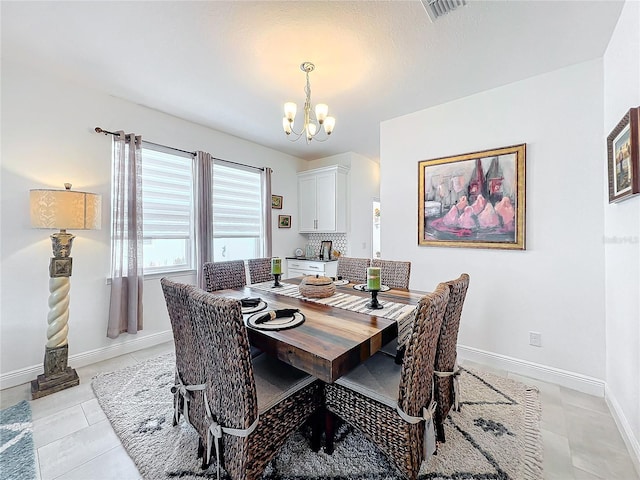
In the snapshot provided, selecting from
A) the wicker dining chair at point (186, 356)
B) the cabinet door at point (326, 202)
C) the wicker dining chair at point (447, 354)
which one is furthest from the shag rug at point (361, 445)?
the cabinet door at point (326, 202)

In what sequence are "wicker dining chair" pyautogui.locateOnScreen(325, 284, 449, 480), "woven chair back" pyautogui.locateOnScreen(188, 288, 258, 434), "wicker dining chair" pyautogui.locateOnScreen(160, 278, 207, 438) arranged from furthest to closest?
"wicker dining chair" pyautogui.locateOnScreen(160, 278, 207, 438) → "wicker dining chair" pyautogui.locateOnScreen(325, 284, 449, 480) → "woven chair back" pyautogui.locateOnScreen(188, 288, 258, 434)

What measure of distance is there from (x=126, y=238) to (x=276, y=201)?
219 cm

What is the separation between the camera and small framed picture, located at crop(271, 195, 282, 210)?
4.39 metres

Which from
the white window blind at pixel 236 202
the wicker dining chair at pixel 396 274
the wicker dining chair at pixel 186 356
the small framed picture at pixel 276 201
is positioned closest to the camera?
the wicker dining chair at pixel 186 356

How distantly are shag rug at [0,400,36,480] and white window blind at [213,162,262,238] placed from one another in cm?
228

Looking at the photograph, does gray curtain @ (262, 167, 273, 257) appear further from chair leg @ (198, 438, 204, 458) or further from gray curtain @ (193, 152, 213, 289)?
chair leg @ (198, 438, 204, 458)

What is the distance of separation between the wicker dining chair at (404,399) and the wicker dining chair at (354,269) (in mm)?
1204

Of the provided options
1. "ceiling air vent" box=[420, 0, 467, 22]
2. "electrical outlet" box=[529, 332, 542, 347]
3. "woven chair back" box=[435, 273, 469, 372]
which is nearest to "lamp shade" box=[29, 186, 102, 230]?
"woven chair back" box=[435, 273, 469, 372]

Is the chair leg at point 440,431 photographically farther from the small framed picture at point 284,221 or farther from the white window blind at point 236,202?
the small framed picture at point 284,221

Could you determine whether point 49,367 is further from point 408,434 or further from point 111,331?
point 408,434

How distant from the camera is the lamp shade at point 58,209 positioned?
209cm

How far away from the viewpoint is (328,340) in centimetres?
124

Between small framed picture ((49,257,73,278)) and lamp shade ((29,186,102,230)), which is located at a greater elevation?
lamp shade ((29,186,102,230))

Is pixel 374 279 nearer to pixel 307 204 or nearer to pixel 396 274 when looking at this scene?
pixel 396 274
